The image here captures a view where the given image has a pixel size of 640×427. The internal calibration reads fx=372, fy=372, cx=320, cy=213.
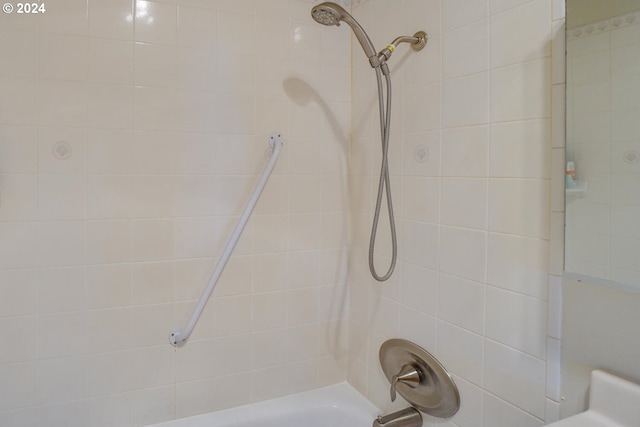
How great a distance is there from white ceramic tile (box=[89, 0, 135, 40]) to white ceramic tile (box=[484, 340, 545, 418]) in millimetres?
1563

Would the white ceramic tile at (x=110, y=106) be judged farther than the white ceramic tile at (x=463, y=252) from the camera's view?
Yes

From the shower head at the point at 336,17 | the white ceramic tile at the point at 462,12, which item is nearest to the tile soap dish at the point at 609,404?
the white ceramic tile at the point at 462,12

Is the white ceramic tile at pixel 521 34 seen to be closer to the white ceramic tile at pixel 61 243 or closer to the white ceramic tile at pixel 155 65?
the white ceramic tile at pixel 155 65

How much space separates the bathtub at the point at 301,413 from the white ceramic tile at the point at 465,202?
34.6 inches

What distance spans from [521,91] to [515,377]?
74 centimetres

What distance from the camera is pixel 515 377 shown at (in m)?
0.98

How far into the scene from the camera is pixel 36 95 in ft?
4.02

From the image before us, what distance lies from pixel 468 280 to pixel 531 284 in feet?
0.65

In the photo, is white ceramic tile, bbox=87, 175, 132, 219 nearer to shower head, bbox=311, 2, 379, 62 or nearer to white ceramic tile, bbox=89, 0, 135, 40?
white ceramic tile, bbox=89, 0, 135, 40

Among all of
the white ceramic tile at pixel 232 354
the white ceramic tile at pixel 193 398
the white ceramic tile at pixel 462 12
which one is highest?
the white ceramic tile at pixel 462 12

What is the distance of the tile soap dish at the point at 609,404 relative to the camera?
74cm

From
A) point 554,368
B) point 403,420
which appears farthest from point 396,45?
point 403,420

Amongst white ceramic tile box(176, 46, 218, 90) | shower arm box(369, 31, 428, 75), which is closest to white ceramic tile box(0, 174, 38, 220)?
white ceramic tile box(176, 46, 218, 90)

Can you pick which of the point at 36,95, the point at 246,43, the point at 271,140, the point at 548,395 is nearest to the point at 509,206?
the point at 548,395
